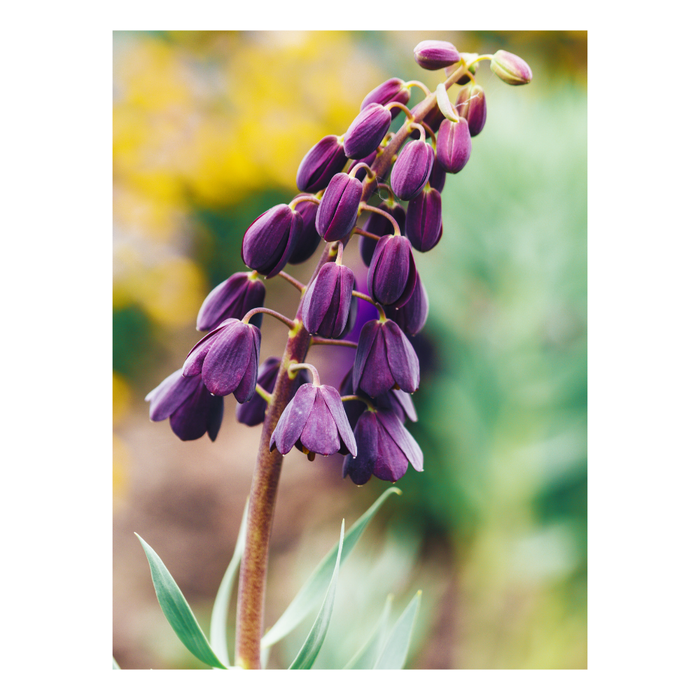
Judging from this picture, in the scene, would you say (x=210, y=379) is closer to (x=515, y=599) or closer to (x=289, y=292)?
(x=289, y=292)

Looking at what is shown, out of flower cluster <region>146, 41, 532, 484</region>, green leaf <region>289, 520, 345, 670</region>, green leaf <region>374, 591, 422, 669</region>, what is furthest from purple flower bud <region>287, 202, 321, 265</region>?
green leaf <region>374, 591, 422, 669</region>

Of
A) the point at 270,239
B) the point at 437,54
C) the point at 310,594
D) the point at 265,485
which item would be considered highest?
the point at 437,54

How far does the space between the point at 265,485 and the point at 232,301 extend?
222mm

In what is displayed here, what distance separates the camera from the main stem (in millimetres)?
621

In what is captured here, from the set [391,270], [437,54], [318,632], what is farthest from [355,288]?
[318,632]

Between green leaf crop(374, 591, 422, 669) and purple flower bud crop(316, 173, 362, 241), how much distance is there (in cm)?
54

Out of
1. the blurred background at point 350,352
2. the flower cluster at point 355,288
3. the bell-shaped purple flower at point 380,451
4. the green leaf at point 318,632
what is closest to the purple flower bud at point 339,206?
the flower cluster at point 355,288

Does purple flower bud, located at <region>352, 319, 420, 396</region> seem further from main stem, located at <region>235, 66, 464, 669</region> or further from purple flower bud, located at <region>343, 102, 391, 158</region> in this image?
purple flower bud, located at <region>343, 102, 391, 158</region>

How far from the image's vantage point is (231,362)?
575 mm

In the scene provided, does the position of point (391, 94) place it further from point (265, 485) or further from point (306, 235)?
point (265, 485)

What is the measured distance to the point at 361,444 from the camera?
621 millimetres

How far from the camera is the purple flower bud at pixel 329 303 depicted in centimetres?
56
